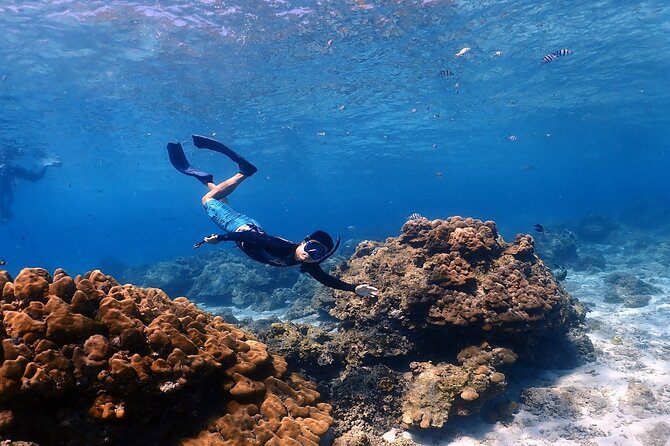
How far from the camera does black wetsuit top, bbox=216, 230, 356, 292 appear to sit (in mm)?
6410

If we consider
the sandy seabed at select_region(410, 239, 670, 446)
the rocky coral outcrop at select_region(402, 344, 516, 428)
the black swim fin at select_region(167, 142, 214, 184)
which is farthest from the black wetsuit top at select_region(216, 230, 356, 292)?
the black swim fin at select_region(167, 142, 214, 184)

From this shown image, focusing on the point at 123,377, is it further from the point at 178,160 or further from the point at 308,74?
the point at 308,74

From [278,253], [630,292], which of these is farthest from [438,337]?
[630,292]

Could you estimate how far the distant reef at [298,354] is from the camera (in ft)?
11.9

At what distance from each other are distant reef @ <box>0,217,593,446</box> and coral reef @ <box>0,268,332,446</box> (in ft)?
0.04

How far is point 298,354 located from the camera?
6.88m

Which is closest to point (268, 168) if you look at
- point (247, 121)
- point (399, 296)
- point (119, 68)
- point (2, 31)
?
point (247, 121)

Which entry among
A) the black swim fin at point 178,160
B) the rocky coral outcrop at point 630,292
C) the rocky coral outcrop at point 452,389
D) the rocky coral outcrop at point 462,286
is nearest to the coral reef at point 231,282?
the black swim fin at point 178,160

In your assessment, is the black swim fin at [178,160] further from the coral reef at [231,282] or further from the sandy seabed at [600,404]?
the sandy seabed at [600,404]

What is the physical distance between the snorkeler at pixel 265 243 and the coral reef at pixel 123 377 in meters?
1.60

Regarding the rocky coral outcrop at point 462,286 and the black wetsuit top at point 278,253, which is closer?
the black wetsuit top at point 278,253

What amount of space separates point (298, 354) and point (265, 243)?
2040 mm

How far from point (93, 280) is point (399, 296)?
16.8ft

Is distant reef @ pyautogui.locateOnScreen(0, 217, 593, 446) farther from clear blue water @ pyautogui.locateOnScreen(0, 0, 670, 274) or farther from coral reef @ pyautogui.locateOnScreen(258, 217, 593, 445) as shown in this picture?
clear blue water @ pyautogui.locateOnScreen(0, 0, 670, 274)
